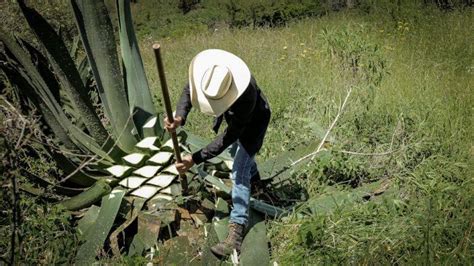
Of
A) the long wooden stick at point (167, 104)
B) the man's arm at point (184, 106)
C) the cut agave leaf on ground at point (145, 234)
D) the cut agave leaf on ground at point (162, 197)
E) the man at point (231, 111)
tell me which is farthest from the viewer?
the cut agave leaf on ground at point (162, 197)

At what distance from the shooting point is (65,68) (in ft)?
11.0

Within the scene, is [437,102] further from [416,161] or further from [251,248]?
[251,248]

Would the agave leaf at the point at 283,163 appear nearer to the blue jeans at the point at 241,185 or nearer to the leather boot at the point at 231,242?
the blue jeans at the point at 241,185

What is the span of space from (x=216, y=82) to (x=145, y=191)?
2.84 ft

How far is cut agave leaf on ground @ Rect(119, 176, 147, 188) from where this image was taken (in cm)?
329

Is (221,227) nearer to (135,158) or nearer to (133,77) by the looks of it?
(135,158)

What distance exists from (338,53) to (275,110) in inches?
50.1

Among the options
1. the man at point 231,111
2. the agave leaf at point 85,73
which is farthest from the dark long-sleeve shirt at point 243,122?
the agave leaf at point 85,73

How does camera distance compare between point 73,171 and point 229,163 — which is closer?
point 73,171

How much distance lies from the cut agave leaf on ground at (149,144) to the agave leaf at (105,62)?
0.11m

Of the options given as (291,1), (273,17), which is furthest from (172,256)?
(291,1)

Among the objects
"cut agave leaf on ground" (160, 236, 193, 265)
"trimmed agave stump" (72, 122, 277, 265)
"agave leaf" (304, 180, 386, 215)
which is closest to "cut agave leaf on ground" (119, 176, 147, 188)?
"trimmed agave stump" (72, 122, 277, 265)

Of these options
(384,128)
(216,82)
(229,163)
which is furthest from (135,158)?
(384,128)

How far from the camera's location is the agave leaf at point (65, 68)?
3.22 metres
